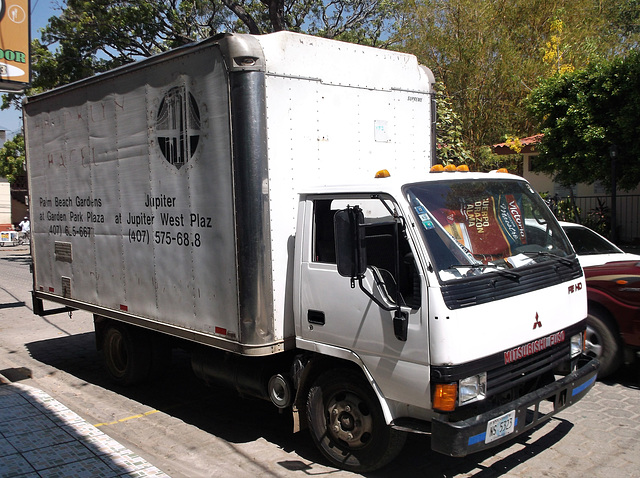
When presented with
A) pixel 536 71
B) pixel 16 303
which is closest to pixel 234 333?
pixel 16 303

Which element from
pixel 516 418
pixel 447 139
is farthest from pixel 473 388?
pixel 447 139

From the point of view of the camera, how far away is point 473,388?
3859mm

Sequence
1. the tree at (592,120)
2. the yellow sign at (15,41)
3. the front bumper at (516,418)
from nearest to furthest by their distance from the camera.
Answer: the front bumper at (516,418)
the yellow sign at (15,41)
the tree at (592,120)

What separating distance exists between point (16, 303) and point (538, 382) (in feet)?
41.5

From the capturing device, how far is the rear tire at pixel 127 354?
6.84m

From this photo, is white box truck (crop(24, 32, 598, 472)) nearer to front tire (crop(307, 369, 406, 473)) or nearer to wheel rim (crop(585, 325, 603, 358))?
front tire (crop(307, 369, 406, 473))

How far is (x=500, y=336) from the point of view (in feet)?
13.0

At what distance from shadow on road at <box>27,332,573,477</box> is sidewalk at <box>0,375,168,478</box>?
2.99ft

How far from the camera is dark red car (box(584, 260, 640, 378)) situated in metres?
6.10

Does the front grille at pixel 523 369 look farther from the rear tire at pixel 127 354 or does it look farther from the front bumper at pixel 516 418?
the rear tire at pixel 127 354

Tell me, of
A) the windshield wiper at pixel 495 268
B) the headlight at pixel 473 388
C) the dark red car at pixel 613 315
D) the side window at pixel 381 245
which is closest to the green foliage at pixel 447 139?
the dark red car at pixel 613 315

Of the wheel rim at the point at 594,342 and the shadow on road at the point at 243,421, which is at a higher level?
the wheel rim at the point at 594,342

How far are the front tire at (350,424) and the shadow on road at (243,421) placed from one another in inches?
9.0

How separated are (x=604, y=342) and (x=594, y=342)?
0.11 m
